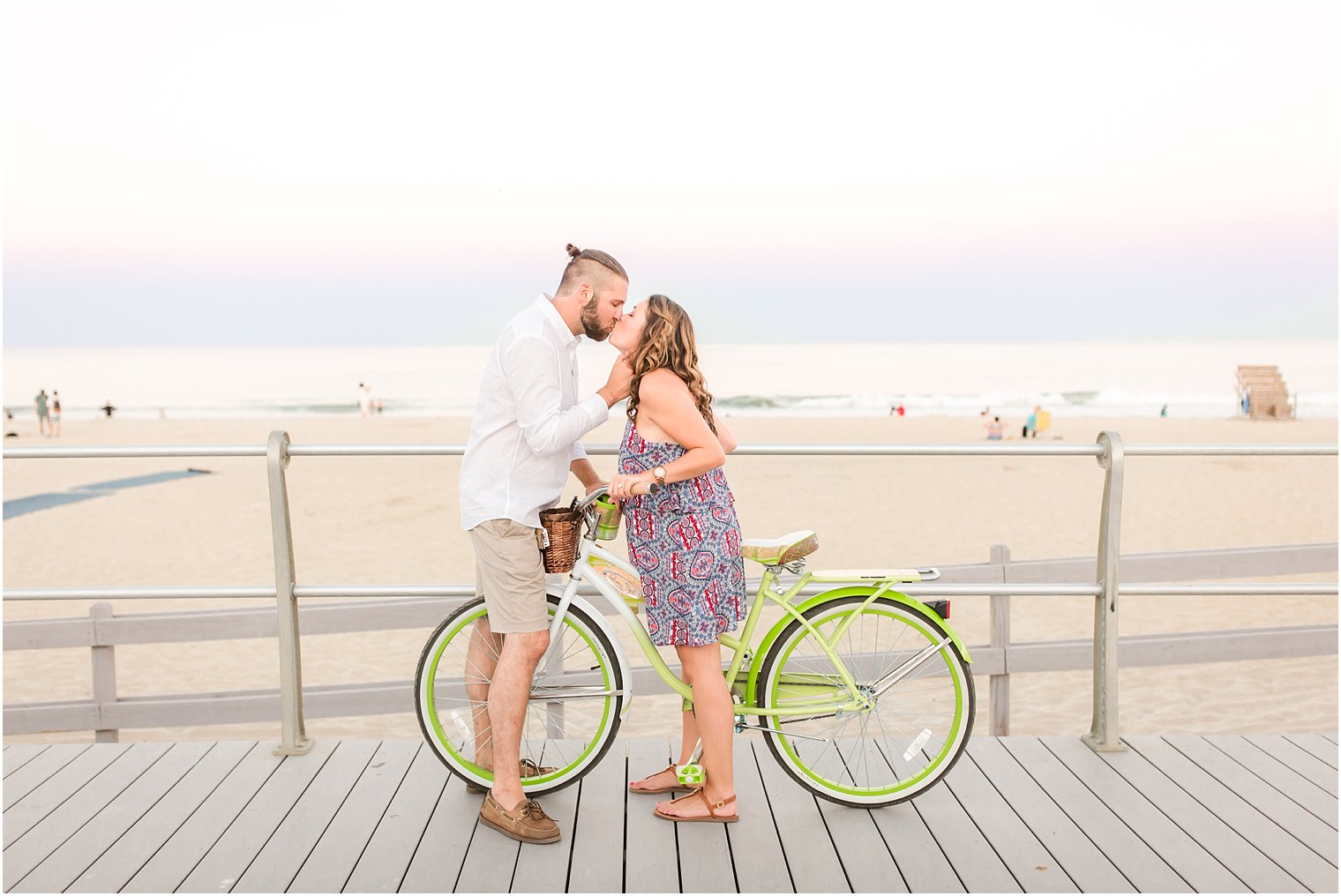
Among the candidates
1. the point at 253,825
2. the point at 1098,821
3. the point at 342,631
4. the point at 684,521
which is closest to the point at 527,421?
the point at 684,521

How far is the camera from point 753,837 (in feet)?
9.95

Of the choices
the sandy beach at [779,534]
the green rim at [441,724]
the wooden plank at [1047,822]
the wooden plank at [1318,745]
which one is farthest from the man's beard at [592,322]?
the sandy beach at [779,534]

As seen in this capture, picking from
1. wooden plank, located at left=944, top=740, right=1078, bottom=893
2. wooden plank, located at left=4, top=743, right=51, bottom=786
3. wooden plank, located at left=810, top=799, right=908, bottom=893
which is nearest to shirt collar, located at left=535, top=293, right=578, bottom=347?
wooden plank, located at left=810, top=799, right=908, bottom=893

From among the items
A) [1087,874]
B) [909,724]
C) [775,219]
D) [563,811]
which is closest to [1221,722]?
[909,724]

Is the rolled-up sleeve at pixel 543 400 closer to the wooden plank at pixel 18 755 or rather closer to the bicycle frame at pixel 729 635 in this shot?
the bicycle frame at pixel 729 635

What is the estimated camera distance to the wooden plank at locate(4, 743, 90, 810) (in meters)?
3.39

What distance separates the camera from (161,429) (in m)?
34.9

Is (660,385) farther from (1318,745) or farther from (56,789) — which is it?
(1318,745)

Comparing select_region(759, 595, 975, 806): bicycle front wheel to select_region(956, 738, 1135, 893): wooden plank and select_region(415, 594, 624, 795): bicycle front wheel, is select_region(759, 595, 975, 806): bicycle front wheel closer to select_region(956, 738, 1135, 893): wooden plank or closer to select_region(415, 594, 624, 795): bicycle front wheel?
select_region(956, 738, 1135, 893): wooden plank

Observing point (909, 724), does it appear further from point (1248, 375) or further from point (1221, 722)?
point (1248, 375)

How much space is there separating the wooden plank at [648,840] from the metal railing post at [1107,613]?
143 centimetres

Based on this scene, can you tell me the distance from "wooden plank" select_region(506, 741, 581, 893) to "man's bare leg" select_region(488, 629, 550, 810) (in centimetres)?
15

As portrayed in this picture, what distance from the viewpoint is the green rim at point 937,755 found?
317 cm

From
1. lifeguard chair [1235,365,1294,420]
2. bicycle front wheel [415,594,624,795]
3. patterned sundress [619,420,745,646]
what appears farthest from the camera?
lifeguard chair [1235,365,1294,420]
